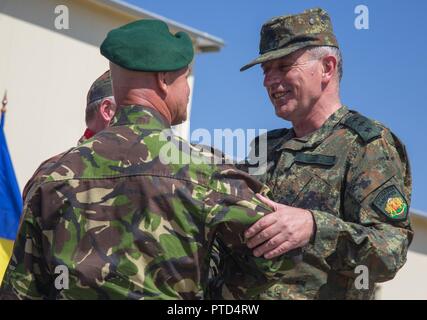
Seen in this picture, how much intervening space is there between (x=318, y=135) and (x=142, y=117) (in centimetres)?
138

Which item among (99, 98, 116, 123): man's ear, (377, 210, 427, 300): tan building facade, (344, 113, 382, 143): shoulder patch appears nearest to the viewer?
(344, 113, 382, 143): shoulder patch

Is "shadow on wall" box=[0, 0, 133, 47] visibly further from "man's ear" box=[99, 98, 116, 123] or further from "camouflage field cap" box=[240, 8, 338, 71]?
"camouflage field cap" box=[240, 8, 338, 71]

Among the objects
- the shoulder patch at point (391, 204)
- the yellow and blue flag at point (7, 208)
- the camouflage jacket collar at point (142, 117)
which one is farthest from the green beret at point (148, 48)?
the yellow and blue flag at point (7, 208)

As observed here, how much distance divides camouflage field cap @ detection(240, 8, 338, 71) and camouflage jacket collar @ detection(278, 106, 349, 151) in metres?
0.36

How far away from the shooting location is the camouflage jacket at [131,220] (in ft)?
9.95

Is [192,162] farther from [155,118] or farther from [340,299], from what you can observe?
[340,299]

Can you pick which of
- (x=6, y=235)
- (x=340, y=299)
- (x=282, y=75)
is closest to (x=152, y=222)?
(x=340, y=299)

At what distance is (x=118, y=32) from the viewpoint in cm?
336

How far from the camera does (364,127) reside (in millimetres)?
4191

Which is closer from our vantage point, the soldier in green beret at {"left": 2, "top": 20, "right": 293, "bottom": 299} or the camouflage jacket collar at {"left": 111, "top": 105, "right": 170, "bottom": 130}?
the soldier in green beret at {"left": 2, "top": 20, "right": 293, "bottom": 299}

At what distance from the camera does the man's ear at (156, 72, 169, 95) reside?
3.22 meters

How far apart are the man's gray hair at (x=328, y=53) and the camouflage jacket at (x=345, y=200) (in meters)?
0.24

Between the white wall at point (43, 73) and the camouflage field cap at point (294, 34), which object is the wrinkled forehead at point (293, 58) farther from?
the white wall at point (43, 73)

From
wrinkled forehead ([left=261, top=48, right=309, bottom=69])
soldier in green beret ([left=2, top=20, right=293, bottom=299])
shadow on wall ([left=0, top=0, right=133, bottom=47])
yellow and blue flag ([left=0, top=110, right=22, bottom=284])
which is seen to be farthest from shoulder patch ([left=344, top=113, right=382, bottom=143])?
shadow on wall ([left=0, top=0, right=133, bottom=47])
